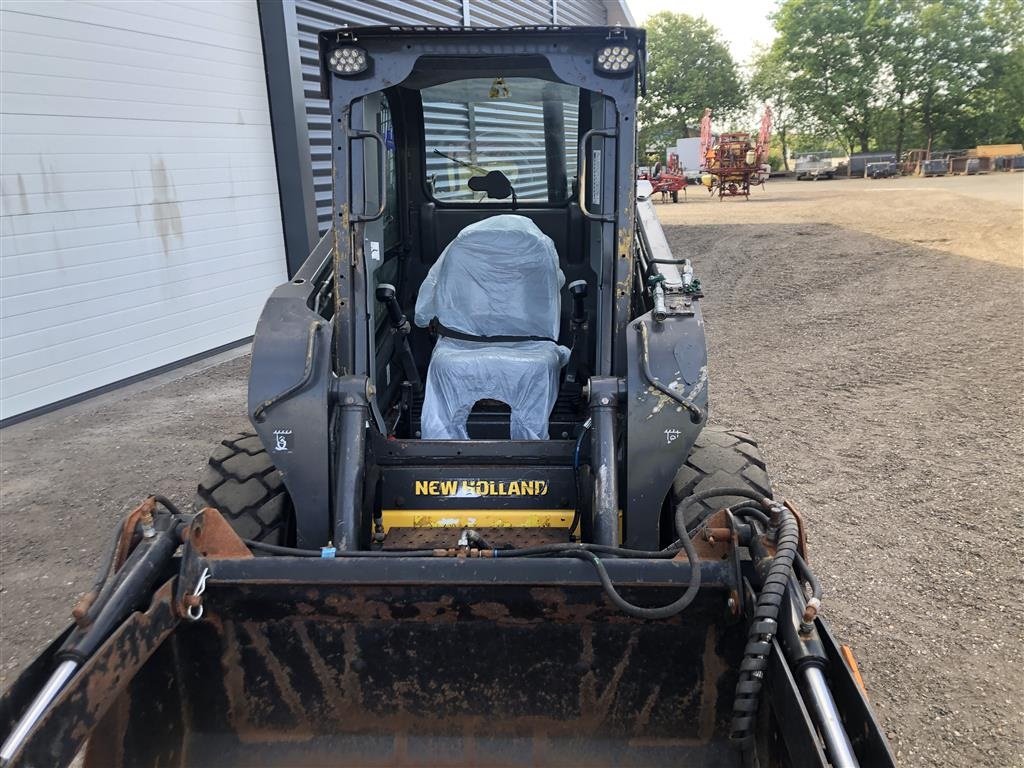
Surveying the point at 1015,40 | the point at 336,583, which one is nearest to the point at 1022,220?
the point at 336,583

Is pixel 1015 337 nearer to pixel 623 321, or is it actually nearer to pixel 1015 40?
pixel 623 321

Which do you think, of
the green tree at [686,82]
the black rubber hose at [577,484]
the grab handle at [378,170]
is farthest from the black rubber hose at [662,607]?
the green tree at [686,82]

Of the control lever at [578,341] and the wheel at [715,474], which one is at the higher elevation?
the control lever at [578,341]

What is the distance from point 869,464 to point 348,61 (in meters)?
4.08

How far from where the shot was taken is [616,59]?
9.95 feet

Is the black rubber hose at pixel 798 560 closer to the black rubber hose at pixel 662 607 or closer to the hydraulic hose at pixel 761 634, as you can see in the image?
the hydraulic hose at pixel 761 634

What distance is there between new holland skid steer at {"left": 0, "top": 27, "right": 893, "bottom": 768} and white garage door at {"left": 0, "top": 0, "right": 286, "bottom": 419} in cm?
410

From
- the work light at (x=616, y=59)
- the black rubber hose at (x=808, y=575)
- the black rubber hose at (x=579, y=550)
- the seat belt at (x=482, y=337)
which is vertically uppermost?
the work light at (x=616, y=59)

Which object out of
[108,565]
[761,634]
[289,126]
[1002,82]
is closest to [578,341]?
[761,634]

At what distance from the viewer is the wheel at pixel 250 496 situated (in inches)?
123

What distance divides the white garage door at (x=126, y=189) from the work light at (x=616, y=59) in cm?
553

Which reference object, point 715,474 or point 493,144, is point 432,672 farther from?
point 493,144

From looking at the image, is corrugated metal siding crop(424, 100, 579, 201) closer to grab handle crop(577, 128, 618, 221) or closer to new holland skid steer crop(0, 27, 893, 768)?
new holland skid steer crop(0, 27, 893, 768)

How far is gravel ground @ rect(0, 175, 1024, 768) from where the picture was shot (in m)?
3.19
